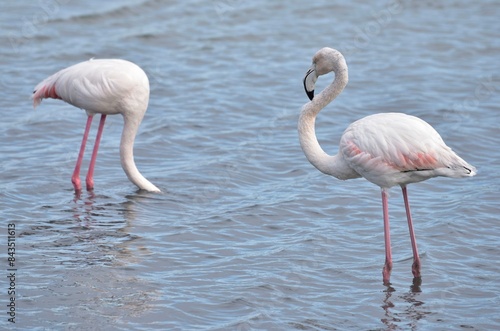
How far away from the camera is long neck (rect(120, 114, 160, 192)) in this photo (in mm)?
9484

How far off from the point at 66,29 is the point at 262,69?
13.1 ft

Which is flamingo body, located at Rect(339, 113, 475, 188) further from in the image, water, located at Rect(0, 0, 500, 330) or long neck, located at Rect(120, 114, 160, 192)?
long neck, located at Rect(120, 114, 160, 192)

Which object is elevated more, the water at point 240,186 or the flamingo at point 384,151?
the flamingo at point 384,151

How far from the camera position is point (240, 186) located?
9797 mm

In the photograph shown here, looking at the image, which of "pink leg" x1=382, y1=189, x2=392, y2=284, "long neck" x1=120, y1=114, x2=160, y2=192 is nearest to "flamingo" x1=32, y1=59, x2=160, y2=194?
"long neck" x1=120, y1=114, x2=160, y2=192

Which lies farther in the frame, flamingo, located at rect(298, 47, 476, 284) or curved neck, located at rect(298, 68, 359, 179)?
curved neck, located at rect(298, 68, 359, 179)

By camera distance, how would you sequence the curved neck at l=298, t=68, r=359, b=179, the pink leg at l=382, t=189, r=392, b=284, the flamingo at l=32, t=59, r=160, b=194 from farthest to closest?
the flamingo at l=32, t=59, r=160, b=194 → the curved neck at l=298, t=68, r=359, b=179 → the pink leg at l=382, t=189, r=392, b=284

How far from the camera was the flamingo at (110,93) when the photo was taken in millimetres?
9266

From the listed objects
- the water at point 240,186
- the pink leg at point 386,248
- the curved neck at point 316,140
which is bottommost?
the water at point 240,186

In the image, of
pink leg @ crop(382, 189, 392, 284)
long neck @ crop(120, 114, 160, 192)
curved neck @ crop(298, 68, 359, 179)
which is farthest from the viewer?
long neck @ crop(120, 114, 160, 192)

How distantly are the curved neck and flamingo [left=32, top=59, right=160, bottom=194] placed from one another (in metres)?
2.57

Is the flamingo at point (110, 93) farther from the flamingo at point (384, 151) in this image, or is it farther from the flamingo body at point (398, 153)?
the flamingo body at point (398, 153)

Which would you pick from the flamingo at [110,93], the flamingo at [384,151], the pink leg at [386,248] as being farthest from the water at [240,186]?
the flamingo at [384,151]

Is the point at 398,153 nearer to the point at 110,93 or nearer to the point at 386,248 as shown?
the point at 386,248
